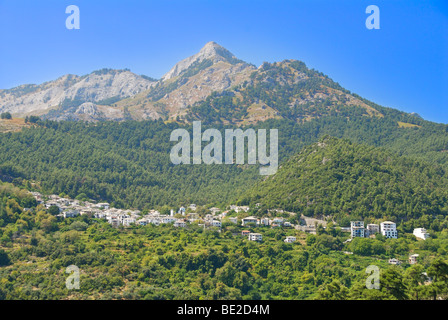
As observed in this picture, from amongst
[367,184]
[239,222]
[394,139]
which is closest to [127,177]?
[239,222]

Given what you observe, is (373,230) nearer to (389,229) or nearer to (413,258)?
(389,229)

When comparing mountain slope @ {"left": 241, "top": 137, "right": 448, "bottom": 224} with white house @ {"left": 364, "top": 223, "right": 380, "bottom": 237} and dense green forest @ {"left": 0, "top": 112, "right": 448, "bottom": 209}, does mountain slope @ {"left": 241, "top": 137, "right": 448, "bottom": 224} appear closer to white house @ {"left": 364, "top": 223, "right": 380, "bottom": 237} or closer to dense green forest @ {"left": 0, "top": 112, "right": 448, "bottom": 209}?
white house @ {"left": 364, "top": 223, "right": 380, "bottom": 237}

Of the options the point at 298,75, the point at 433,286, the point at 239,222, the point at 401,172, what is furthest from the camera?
the point at 298,75

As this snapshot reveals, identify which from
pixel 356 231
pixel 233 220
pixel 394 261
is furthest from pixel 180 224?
pixel 394 261

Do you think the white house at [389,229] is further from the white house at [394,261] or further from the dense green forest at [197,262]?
the white house at [394,261]
